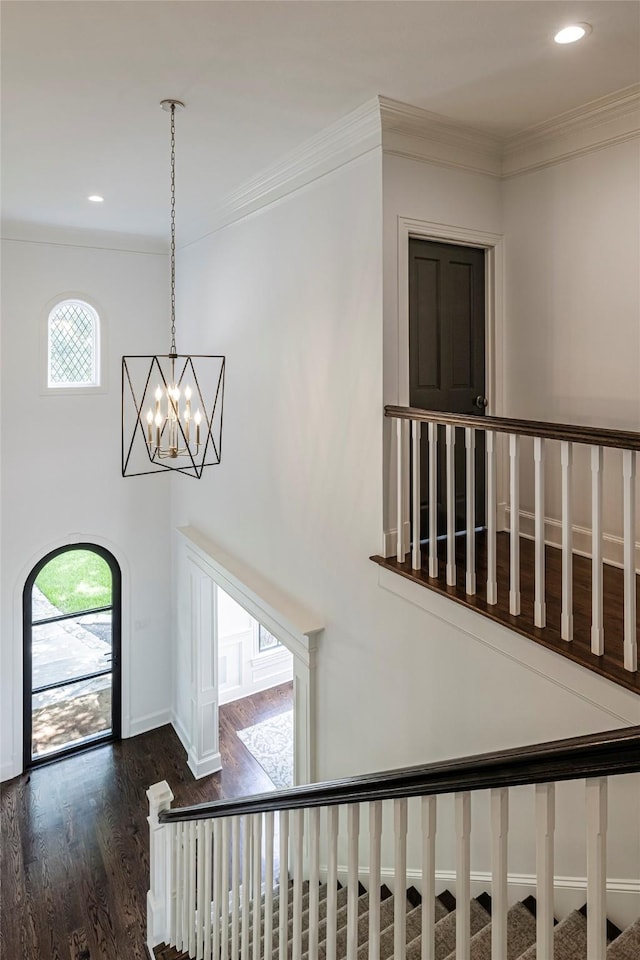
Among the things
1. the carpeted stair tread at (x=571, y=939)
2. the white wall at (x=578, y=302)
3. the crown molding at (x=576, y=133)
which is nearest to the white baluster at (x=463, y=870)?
the carpeted stair tread at (x=571, y=939)

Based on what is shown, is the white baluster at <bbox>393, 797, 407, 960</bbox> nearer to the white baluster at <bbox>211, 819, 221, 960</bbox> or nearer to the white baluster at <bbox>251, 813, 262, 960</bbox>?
the white baluster at <bbox>251, 813, 262, 960</bbox>

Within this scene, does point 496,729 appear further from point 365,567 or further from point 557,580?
point 365,567

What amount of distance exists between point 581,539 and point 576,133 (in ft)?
7.22

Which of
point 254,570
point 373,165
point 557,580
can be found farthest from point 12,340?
point 557,580

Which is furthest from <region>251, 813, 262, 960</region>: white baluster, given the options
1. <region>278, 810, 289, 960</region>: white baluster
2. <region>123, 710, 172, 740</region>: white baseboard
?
<region>123, 710, 172, 740</region>: white baseboard

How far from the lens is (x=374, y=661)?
3.54 meters

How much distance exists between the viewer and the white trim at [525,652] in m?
2.27

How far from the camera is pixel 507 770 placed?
1152 mm

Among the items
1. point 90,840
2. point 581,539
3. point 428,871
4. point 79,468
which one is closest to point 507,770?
point 428,871

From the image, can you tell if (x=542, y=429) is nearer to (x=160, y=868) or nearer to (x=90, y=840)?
(x=160, y=868)

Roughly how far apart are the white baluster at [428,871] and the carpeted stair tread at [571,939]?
1.01 metres

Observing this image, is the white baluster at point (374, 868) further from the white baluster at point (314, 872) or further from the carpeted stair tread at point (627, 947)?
the carpeted stair tread at point (627, 947)

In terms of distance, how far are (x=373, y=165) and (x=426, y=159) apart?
330 mm

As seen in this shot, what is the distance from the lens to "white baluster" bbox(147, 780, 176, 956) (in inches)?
146
